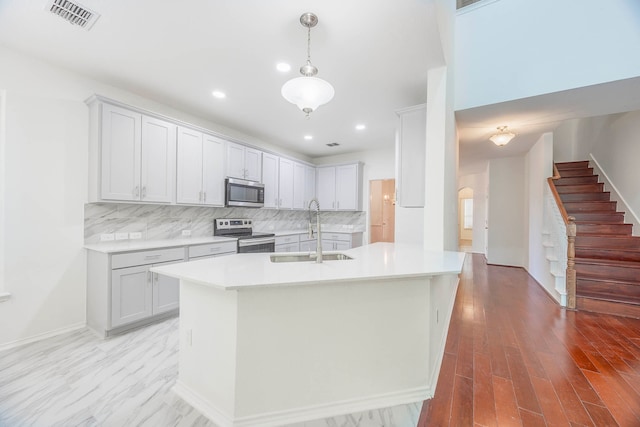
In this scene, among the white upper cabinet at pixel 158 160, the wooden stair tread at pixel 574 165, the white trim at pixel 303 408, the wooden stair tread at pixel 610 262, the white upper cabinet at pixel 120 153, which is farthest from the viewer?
the wooden stair tread at pixel 574 165

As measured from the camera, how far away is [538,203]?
4770 millimetres

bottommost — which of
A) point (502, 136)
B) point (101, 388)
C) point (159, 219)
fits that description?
point (101, 388)

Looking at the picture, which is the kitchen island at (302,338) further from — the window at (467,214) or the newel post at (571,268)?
the window at (467,214)

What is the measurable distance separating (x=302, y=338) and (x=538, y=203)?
5337mm

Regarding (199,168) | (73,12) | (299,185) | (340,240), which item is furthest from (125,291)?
(340,240)

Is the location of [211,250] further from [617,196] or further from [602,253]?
[617,196]

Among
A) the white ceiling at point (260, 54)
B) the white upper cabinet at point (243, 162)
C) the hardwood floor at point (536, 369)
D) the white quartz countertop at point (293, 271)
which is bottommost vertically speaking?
the hardwood floor at point (536, 369)

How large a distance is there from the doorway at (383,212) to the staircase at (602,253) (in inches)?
138

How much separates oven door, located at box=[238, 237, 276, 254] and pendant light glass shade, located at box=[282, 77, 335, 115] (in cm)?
254

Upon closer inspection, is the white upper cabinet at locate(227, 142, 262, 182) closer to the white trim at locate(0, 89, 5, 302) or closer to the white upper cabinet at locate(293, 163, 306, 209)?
the white upper cabinet at locate(293, 163, 306, 209)

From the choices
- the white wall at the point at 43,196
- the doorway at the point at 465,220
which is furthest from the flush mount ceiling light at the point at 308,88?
the doorway at the point at 465,220

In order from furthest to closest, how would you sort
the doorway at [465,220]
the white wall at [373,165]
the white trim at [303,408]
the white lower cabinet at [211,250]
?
1. the doorway at [465,220]
2. the white wall at [373,165]
3. the white lower cabinet at [211,250]
4. the white trim at [303,408]

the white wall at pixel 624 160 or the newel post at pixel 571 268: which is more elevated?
the white wall at pixel 624 160

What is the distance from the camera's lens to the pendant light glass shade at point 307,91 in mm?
1848
